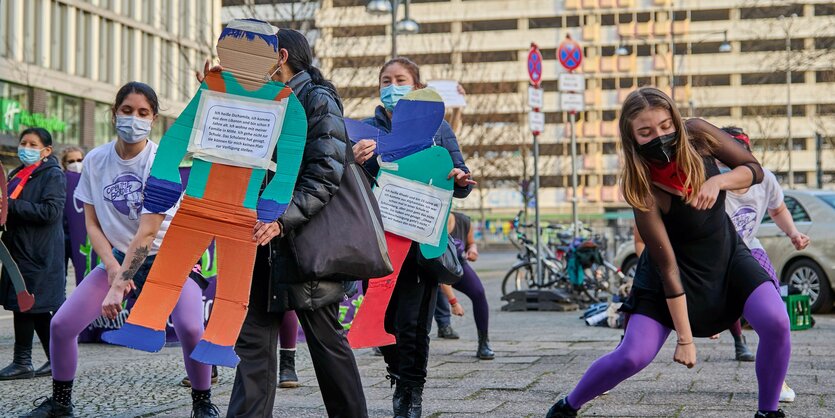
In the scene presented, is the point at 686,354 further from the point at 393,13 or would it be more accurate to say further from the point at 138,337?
the point at 393,13

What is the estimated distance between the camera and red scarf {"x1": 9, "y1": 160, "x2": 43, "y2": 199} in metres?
8.40

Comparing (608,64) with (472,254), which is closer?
(472,254)

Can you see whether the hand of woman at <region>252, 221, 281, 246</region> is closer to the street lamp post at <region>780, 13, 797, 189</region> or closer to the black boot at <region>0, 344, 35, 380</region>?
the black boot at <region>0, 344, 35, 380</region>

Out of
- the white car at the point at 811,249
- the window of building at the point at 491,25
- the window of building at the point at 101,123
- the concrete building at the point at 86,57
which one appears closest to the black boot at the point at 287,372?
the white car at the point at 811,249

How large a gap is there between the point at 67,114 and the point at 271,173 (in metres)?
42.4

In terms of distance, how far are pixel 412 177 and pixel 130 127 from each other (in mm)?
1475

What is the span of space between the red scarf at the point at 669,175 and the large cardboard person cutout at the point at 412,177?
1.35m

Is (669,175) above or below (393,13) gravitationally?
below

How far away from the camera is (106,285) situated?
603 centimetres

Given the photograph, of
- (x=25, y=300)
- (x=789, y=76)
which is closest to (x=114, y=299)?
(x=25, y=300)

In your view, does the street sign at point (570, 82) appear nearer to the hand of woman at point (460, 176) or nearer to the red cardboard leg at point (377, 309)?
the hand of woman at point (460, 176)

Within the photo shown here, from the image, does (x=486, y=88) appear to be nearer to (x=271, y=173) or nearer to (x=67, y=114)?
(x=67, y=114)

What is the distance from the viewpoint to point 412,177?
6145mm

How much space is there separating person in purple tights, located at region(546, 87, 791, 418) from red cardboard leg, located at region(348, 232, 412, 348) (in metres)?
1.02
